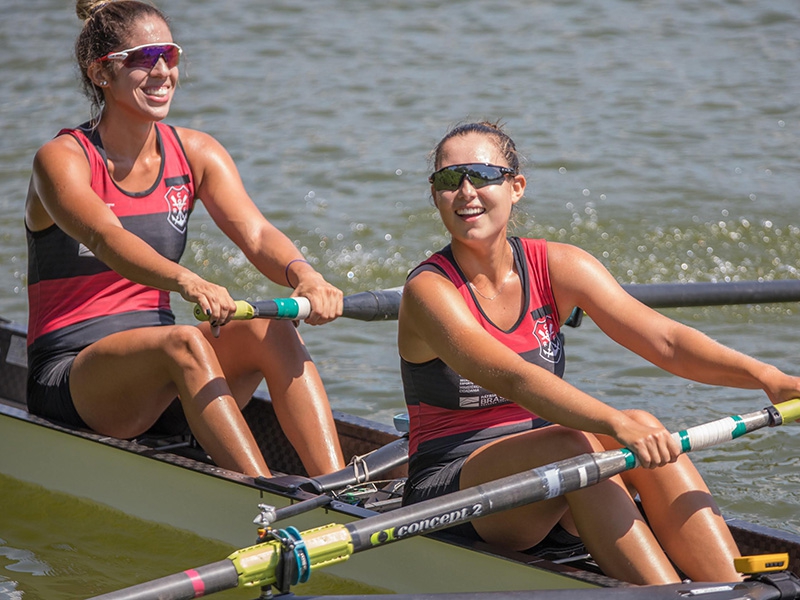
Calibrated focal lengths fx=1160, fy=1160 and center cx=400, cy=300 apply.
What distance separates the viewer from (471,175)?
3166mm

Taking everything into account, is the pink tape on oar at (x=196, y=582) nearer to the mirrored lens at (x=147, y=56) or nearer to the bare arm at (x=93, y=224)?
the bare arm at (x=93, y=224)

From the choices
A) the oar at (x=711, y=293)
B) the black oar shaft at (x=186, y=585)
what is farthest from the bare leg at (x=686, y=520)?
the oar at (x=711, y=293)

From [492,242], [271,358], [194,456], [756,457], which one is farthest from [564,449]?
[756,457]

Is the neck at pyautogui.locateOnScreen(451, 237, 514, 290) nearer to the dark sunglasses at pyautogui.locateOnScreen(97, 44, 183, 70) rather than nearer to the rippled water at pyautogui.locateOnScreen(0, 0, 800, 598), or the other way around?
the dark sunglasses at pyautogui.locateOnScreen(97, 44, 183, 70)

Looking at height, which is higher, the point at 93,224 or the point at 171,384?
the point at 93,224

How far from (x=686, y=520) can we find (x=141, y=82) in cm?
231

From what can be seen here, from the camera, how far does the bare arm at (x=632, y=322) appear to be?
319 cm

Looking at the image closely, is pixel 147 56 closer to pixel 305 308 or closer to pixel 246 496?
pixel 305 308

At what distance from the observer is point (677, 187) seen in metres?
8.69

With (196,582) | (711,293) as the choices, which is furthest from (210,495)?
(711,293)

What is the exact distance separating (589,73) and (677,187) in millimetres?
2560

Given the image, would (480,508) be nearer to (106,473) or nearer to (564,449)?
(564,449)

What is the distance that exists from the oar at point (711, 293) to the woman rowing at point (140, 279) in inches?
52.1

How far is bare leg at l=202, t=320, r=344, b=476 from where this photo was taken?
3.92m
